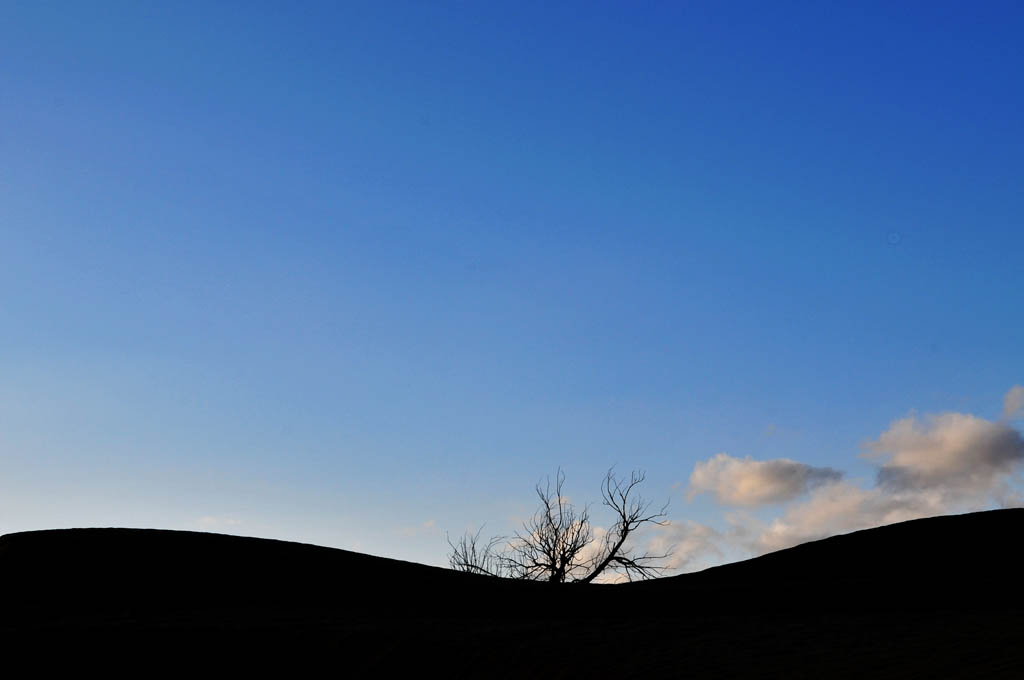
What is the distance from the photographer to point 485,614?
18953 mm

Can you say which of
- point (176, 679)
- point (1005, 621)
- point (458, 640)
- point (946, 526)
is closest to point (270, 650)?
point (176, 679)

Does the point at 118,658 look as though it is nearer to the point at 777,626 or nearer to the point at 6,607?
the point at 6,607

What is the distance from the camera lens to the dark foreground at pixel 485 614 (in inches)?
524

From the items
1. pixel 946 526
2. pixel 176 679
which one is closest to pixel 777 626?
pixel 176 679

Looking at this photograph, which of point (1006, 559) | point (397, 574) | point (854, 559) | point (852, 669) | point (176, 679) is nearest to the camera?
point (852, 669)

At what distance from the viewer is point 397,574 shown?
23.1 meters

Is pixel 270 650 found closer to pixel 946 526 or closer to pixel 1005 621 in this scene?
pixel 1005 621

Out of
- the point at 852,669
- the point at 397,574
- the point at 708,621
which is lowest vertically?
the point at 852,669

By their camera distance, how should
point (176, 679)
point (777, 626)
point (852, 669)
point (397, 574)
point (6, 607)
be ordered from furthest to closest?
point (397, 574) < point (6, 607) < point (777, 626) < point (176, 679) < point (852, 669)

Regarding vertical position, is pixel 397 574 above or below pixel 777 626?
above

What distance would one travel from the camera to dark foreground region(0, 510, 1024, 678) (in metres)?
13.3

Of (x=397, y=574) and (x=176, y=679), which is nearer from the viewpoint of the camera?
(x=176, y=679)

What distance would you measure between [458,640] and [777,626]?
5.20 meters

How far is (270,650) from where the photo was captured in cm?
1480
